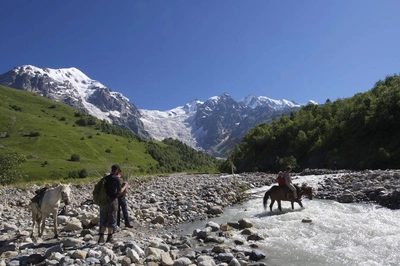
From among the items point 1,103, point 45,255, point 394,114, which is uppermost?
point 1,103

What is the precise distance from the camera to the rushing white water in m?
8.49

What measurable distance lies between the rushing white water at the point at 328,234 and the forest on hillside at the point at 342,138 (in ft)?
48.5

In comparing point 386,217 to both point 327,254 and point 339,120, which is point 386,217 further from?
point 339,120

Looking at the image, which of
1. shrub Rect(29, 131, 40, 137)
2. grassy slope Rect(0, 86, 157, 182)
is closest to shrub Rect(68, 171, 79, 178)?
grassy slope Rect(0, 86, 157, 182)

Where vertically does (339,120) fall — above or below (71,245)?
above

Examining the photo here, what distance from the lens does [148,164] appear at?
134 metres

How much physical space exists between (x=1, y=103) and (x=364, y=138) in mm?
165420

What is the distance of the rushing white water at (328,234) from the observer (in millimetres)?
8492

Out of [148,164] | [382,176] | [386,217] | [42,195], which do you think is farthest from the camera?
[148,164]

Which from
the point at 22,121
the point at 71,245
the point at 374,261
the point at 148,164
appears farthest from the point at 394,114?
the point at 22,121

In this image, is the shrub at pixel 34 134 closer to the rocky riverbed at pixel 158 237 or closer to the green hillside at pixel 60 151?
the green hillside at pixel 60 151

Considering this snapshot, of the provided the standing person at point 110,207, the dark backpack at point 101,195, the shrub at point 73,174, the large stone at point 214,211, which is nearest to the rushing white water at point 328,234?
the large stone at point 214,211

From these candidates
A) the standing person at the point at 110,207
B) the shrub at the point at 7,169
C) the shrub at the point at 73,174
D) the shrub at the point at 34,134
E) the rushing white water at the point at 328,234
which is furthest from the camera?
the shrub at the point at 34,134

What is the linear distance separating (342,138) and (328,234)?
42.4 meters
